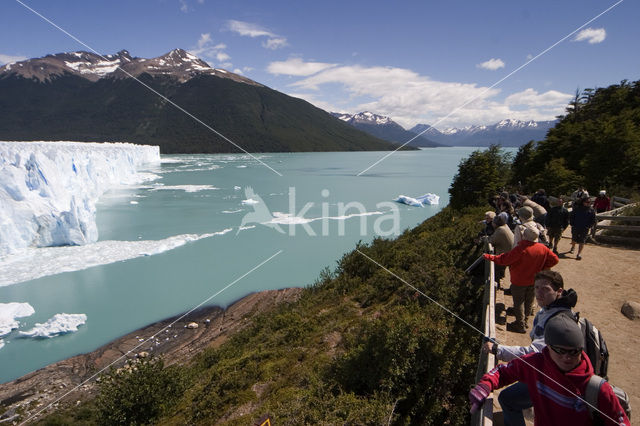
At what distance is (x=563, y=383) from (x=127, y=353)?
11056 millimetres

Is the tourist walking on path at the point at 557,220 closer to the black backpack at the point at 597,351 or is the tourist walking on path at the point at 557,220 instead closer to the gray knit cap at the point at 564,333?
the black backpack at the point at 597,351

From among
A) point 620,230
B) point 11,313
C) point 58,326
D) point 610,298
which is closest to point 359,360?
point 610,298

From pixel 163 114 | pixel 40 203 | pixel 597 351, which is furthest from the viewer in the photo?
pixel 163 114

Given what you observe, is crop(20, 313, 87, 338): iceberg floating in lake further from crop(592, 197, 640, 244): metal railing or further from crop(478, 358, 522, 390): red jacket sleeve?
crop(592, 197, 640, 244): metal railing

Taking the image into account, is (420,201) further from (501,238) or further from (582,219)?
(501,238)

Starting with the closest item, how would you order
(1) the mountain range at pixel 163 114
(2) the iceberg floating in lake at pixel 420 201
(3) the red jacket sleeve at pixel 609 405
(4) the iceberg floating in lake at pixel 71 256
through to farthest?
(3) the red jacket sleeve at pixel 609 405, (4) the iceberg floating in lake at pixel 71 256, (2) the iceberg floating in lake at pixel 420 201, (1) the mountain range at pixel 163 114

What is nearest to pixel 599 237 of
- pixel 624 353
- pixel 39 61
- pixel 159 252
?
pixel 624 353

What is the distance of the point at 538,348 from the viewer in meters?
2.76

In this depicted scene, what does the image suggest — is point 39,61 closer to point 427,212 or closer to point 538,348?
point 427,212

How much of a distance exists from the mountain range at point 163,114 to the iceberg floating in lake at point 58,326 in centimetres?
11982

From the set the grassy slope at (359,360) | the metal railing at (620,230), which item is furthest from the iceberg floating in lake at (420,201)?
the grassy slope at (359,360)

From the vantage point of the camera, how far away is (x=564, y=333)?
2.03 metres

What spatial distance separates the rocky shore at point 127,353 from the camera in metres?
7.90

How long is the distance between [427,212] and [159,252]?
22.4 metres
